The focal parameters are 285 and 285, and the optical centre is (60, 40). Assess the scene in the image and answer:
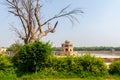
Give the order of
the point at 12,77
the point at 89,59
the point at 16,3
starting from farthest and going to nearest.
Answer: the point at 16,3, the point at 89,59, the point at 12,77

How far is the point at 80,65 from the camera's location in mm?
15758

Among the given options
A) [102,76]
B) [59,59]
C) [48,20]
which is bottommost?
[102,76]

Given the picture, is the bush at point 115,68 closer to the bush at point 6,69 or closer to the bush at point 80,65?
the bush at point 80,65

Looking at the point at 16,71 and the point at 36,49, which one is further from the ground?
the point at 36,49

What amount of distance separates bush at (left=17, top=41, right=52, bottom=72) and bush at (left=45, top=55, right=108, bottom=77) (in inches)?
18.8

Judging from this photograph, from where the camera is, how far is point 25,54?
1560cm

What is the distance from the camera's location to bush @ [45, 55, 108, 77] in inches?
608

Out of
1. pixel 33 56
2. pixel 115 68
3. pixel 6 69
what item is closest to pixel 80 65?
pixel 115 68

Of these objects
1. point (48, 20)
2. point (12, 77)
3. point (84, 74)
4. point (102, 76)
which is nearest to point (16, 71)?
point (12, 77)

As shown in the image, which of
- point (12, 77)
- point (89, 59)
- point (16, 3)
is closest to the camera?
point (12, 77)

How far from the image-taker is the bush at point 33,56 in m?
15.6

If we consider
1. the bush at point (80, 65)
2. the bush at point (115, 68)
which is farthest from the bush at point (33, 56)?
the bush at point (115, 68)

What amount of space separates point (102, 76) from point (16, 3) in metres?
10.1

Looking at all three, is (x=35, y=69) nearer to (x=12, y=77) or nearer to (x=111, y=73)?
(x=12, y=77)
